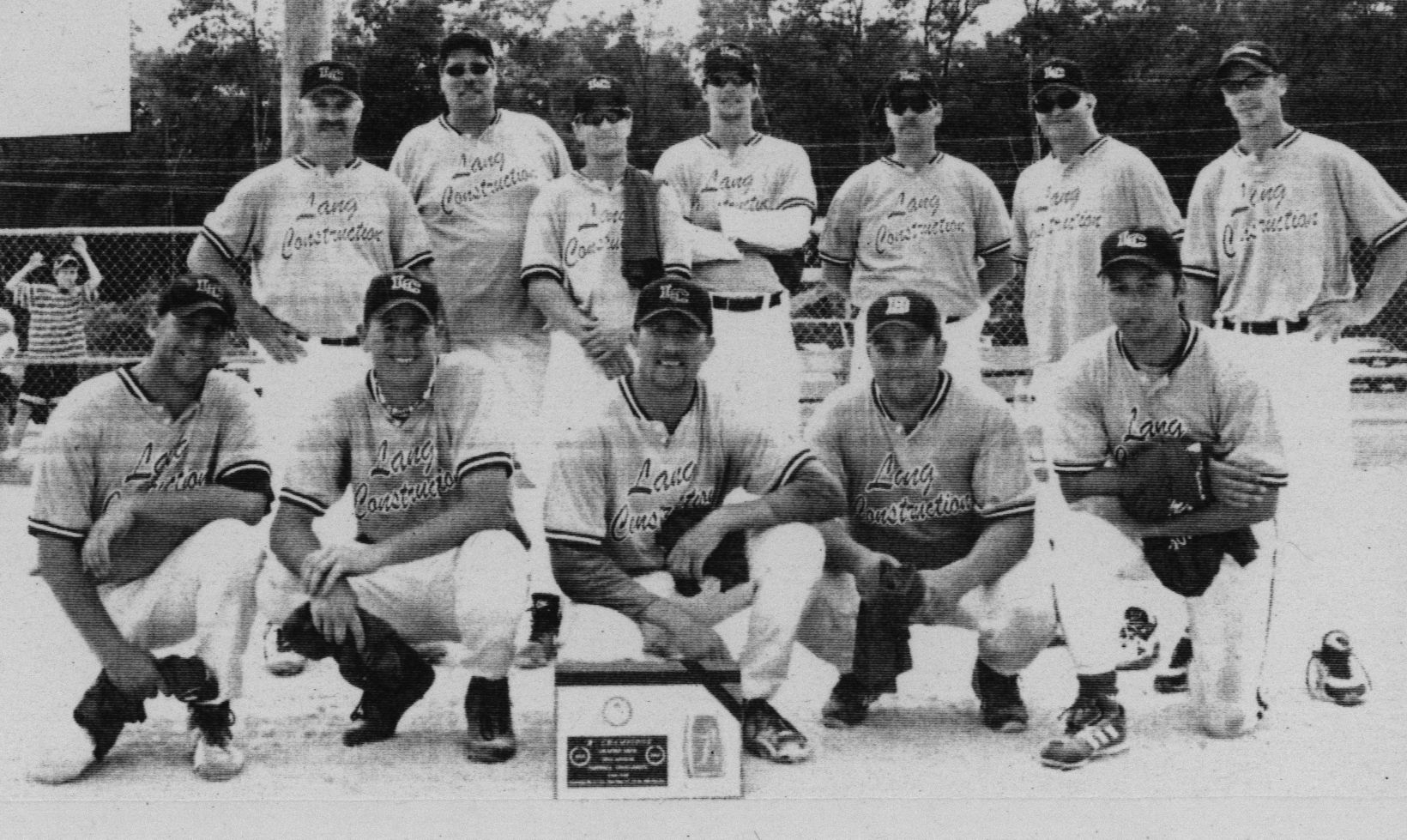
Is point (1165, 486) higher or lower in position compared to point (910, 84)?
lower

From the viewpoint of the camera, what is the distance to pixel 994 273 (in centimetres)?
443

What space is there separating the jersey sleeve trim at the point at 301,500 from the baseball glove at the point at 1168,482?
2.00 m

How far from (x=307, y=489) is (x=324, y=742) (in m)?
0.61

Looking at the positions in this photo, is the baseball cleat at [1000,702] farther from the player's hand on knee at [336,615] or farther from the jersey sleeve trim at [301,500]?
the jersey sleeve trim at [301,500]

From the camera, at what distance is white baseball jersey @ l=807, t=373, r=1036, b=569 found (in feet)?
11.2

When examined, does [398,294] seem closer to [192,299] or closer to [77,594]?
[192,299]

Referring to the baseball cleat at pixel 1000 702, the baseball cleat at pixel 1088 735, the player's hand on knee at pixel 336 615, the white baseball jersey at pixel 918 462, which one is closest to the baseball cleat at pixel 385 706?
the player's hand on knee at pixel 336 615

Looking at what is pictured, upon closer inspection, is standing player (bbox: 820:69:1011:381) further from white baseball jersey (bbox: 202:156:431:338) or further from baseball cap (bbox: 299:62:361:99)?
baseball cap (bbox: 299:62:361:99)

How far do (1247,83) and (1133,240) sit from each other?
3.13 feet

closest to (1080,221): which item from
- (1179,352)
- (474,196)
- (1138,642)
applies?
(1179,352)

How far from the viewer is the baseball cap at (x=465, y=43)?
4207 mm

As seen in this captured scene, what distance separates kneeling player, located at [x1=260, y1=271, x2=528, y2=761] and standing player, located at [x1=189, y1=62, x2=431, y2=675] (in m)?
0.70

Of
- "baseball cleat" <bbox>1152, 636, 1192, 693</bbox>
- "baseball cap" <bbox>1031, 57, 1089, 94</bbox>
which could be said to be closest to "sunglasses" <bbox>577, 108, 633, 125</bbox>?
"baseball cap" <bbox>1031, 57, 1089, 94</bbox>

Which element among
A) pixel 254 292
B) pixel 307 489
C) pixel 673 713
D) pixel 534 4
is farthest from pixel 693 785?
pixel 534 4
